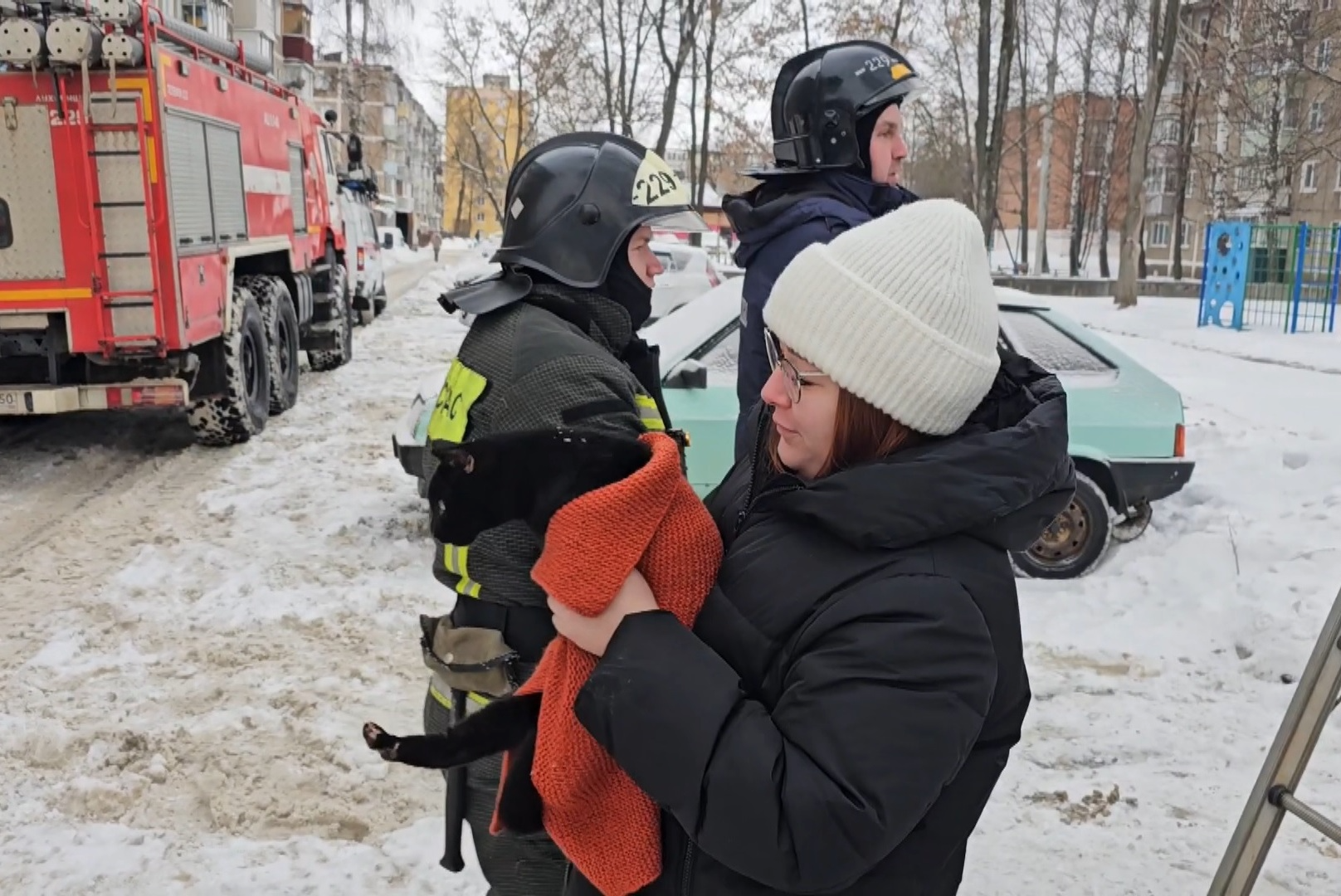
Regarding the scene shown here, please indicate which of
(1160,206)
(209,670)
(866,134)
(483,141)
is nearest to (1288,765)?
(866,134)

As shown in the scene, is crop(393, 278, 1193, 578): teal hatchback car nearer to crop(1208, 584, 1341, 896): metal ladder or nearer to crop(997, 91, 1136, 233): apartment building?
crop(1208, 584, 1341, 896): metal ladder

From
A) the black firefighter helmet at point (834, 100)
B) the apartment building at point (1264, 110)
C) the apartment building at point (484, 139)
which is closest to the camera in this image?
the black firefighter helmet at point (834, 100)

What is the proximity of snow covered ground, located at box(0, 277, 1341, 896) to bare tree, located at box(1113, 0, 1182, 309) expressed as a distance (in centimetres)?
1416

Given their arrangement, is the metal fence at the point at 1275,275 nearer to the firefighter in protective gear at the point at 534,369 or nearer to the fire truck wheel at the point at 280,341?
the fire truck wheel at the point at 280,341

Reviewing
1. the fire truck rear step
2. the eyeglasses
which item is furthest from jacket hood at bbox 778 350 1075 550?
the fire truck rear step

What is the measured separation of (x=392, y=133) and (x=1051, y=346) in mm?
88555

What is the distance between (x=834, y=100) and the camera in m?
3.13

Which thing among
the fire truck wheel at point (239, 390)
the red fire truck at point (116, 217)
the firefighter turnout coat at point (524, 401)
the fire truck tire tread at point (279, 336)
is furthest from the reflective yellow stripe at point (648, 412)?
the fire truck tire tread at point (279, 336)

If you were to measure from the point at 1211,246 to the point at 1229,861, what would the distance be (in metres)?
20.4

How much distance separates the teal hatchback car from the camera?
5961 millimetres

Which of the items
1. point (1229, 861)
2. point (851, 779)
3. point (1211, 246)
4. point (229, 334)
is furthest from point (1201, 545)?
point (1211, 246)

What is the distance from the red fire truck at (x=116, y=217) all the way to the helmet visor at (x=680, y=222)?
252 inches

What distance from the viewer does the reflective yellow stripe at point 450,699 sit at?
2115 millimetres

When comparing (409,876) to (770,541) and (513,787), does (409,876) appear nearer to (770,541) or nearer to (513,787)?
(513,787)
